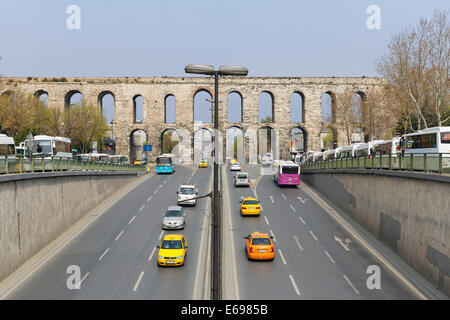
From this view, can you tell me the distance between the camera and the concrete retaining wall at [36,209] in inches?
886

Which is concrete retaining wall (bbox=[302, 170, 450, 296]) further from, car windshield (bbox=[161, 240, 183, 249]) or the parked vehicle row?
car windshield (bbox=[161, 240, 183, 249])

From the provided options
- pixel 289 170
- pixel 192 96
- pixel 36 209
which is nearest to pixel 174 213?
pixel 36 209

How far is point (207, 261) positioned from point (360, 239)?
11970 millimetres

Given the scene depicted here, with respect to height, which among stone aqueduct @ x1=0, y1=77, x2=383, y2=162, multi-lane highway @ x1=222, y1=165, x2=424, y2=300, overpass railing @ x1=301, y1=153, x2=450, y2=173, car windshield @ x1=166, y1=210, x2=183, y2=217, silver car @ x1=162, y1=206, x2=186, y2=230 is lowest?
multi-lane highway @ x1=222, y1=165, x2=424, y2=300

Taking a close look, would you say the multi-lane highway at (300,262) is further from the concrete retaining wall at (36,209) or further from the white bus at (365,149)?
the concrete retaining wall at (36,209)

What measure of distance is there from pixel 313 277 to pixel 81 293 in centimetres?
1222

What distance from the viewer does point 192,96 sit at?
95438 millimetres

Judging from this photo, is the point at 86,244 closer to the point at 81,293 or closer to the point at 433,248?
the point at 81,293

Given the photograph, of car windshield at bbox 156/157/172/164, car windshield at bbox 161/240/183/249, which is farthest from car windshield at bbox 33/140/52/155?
car windshield at bbox 161/240/183/249

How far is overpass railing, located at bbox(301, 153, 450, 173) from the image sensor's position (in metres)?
21.9

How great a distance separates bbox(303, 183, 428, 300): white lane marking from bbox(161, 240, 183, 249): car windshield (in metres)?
12.5

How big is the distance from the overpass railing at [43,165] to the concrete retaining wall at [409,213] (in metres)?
23.0

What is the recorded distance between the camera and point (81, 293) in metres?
20.7
